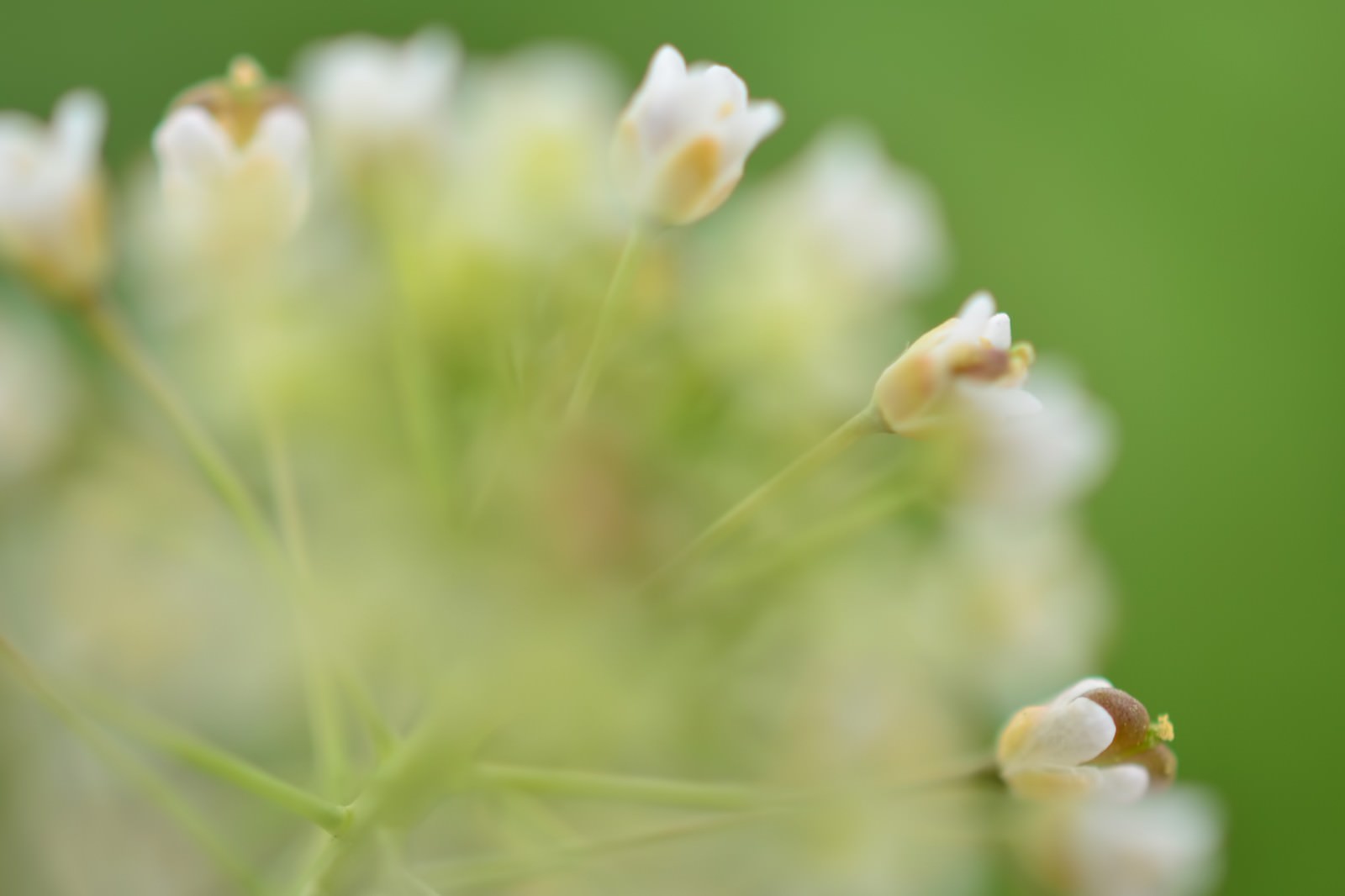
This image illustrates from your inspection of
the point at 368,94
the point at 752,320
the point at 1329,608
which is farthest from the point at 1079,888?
the point at 1329,608

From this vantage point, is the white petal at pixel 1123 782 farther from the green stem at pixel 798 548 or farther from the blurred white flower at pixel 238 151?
the blurred white flower at pixel 238 151

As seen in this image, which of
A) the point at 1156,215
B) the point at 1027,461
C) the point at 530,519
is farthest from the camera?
the point at 1156,215

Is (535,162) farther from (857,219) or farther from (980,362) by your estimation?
(980,362)

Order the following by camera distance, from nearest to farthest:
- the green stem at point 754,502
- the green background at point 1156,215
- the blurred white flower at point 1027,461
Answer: the green stem at point 754,502, the blurred white flower at point 1027,461, the green background at point 1156,215

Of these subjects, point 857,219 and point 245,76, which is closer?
point 245,76

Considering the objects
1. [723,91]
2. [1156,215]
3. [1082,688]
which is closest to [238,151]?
[723,91]

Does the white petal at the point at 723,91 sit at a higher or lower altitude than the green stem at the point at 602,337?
higher

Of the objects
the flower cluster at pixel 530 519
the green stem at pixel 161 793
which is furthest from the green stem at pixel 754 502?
the green stem at pixel 161 793

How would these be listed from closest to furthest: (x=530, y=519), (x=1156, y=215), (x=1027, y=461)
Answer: (x=530, y=519) < (x=1027, y=461) < (x=1156, y=215)
